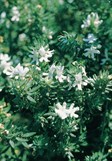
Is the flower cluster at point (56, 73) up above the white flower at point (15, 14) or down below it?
below

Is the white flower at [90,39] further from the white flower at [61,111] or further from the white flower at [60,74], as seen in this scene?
the white flower at [61,111]

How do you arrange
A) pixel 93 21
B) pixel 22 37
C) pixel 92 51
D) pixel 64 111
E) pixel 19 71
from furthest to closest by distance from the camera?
pixel 22 37, pixel 93 21, pixel 92 51, pixel 19 71, pixel 64 111

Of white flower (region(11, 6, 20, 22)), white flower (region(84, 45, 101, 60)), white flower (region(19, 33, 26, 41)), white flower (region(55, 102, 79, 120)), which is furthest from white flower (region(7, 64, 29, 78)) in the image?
white flower (region(11, 6, 20, 22))

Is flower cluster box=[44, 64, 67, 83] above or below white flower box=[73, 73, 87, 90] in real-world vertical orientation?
above

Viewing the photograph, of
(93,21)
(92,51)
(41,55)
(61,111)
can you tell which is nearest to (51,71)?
(41,55)

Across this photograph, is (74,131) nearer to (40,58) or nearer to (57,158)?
(57,158)

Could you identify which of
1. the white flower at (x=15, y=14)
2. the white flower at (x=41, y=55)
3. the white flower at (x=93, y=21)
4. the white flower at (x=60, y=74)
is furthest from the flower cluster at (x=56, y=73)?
the white flower at (x=15, y=14)

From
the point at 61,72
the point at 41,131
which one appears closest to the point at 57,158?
the point at 41,131

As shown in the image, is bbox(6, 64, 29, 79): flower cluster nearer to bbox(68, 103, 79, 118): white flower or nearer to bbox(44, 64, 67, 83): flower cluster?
bbox(44, 64, 67, 83): flower cluster

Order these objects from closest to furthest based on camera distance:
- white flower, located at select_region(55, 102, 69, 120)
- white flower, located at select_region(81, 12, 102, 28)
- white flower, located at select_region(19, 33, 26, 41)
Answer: white flower, located at select_region(55, 102, 69, 120) → white flower, located at select_region(81, 12, 102, 28) → white flower, located at select_region(19, 33, 26, 41)

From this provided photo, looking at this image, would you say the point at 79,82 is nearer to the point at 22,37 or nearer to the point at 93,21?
the point at 93,21
